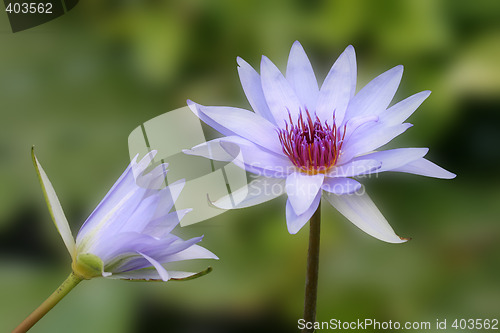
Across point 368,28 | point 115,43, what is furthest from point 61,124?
point 368,28

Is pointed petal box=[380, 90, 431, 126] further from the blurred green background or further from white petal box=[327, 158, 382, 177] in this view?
the blurred green background

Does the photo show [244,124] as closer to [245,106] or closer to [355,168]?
[355,168]

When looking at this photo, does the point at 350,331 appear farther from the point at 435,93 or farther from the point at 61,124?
the point at 61,124

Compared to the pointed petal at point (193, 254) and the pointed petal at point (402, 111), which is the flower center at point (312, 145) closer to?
the pointed petal at point (402, 111)

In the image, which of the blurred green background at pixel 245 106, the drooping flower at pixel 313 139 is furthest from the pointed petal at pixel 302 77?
the blurred green background at pixel 245 106

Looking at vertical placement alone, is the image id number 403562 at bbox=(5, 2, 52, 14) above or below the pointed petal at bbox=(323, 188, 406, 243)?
above
